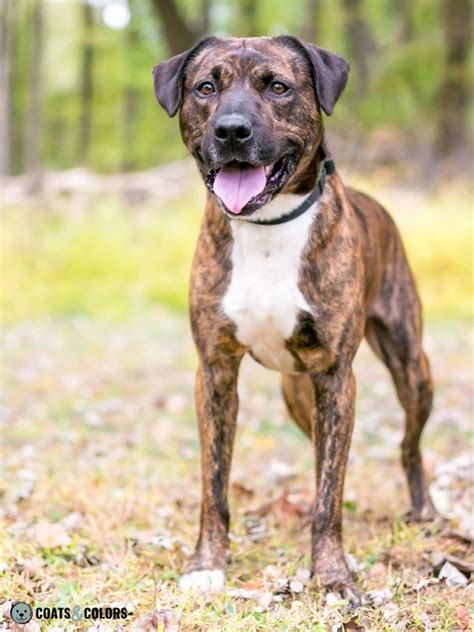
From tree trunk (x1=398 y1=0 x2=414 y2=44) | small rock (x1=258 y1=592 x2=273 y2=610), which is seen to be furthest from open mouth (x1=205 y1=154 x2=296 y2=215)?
tree trunk (x1=398 y1=0 x2=414 y2=44)

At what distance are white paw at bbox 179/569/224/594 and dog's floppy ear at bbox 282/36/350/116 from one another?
1.80m

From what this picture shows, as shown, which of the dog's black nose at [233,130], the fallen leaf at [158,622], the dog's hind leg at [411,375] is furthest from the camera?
the dog's hind leg at [411,375]

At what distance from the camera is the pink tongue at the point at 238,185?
3.11 metres

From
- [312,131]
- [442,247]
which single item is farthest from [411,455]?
[442,247]

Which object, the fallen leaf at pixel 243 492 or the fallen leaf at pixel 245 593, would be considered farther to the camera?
the fallen leaf at pixel 243 492

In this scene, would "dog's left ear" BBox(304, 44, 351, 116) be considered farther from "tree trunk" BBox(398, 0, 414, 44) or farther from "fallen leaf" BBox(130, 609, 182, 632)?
"tree trunk" BBox(398, 0, 414, 44)

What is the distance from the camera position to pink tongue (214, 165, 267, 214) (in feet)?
10.2

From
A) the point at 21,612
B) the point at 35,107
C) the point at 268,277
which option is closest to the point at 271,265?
the point at 268,277

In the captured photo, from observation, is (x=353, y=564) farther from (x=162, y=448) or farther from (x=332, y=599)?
(x=162, y=448)

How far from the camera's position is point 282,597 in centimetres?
323

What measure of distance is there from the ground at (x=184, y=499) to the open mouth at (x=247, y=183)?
4.57 feet

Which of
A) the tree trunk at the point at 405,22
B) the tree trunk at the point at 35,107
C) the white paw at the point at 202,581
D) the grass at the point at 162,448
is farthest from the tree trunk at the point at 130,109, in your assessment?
the white paw at the point at 202,581

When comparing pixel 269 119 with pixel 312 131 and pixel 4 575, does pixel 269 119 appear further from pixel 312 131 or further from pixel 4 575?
pixel 4 575

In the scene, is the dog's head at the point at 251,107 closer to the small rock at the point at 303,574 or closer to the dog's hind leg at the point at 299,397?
the dog's hind leg at the point at 299,397
